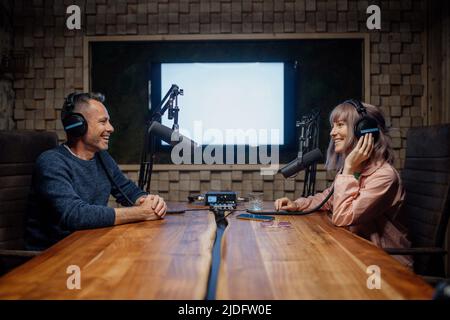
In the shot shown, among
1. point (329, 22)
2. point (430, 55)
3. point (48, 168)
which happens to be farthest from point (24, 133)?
point (430, 55)

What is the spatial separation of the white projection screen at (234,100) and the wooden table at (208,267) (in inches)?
80.0

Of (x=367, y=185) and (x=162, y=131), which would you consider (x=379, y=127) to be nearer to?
(x=367, y=185)

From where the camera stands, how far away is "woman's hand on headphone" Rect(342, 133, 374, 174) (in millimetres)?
1772

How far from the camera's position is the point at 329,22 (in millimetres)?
3482

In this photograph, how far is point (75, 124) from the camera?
6.26 feet

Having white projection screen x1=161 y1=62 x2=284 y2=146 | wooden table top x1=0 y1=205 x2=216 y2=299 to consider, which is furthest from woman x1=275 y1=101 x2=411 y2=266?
white projection screen x1=161 y1=62 x2=284 y2=146

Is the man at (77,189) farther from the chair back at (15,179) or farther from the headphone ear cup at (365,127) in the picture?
the headphone ear cup at (365,127)

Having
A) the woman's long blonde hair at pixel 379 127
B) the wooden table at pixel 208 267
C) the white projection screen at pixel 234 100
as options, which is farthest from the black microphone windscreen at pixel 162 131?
the white projection screen at pixel 234 100

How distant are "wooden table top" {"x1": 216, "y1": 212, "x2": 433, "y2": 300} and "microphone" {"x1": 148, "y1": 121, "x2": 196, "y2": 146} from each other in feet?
2.30

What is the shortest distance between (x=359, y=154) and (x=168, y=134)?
89 cm

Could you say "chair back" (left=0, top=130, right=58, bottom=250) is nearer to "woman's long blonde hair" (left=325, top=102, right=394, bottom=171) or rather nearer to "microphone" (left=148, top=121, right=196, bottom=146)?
"microphone" (left=148, top=121, right=196, bottom=146)

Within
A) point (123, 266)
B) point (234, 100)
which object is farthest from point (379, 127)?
point (234, 100)
